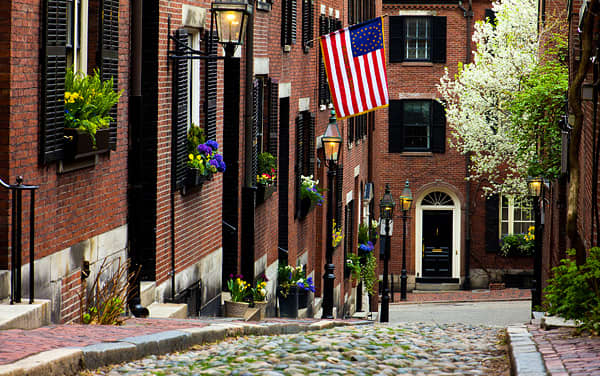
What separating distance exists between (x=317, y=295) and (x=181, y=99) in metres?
12.4

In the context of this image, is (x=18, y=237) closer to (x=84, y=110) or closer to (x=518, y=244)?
(x=84, y=110)

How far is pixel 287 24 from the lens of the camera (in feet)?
65.5

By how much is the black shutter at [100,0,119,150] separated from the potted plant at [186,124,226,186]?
8.51 ft

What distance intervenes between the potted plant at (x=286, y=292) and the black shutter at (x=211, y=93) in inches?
232

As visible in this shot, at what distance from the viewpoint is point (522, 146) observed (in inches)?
805

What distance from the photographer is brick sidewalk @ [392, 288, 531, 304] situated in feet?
115

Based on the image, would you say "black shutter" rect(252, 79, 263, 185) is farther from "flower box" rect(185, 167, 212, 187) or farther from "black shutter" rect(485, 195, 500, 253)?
"black shutter" rect(485, 195, 500, 253)

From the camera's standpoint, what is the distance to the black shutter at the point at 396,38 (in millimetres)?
38562

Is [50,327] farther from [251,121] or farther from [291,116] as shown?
[291,116]

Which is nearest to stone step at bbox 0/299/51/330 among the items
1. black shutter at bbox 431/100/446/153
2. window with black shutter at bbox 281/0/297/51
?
window with black shutter at bbox 281/0/297/51

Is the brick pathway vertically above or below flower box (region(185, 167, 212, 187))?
below

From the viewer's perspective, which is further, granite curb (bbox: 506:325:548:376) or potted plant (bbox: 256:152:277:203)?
potted plant (bbox: 256:152:277:203)

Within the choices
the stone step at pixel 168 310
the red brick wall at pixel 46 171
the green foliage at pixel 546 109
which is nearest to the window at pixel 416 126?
the green foliage at pixel 546 109

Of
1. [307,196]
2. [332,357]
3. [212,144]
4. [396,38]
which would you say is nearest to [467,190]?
[396,38]
